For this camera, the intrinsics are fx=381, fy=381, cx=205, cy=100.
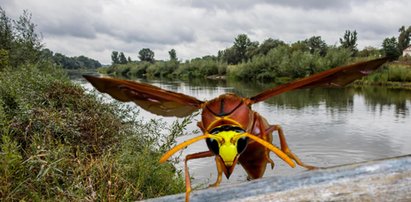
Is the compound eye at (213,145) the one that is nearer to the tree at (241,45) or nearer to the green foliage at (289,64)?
the green foliage at (289,64)

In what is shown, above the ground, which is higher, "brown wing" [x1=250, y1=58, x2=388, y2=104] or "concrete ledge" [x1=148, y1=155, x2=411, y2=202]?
"brown wing" [x1=250, y1=58, x2=388, y2=104]

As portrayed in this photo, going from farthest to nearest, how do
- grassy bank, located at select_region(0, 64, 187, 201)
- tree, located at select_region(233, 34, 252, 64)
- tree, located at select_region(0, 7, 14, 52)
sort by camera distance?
tree, located at select_region(233, 34, 252, 64) → tree, located at select_region(0, 7, 14, 52) → grassy bank, located at select_region(0, 64, 187, 201)

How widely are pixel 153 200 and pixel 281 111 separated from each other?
1679 cm

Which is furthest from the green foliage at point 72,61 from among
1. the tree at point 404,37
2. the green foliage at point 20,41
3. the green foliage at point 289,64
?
the tree at point 404,37

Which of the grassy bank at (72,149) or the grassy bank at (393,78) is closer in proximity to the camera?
the grassy bank at (72,149)

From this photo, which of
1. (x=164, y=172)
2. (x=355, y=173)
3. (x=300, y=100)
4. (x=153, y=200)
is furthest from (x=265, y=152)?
(x=300, y=100)

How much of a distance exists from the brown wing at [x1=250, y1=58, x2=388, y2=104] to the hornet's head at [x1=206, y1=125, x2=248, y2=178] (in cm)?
14

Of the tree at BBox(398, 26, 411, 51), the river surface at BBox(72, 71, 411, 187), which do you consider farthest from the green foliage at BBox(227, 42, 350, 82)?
the tree at BBox(398, 26, 411, 51)

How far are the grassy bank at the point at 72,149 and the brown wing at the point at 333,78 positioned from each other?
207cm

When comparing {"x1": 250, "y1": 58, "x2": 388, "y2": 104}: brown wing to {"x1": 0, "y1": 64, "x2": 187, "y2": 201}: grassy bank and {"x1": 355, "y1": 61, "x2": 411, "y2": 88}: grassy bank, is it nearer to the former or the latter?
{"x1": 0, "y1": 64, "x2": 187, "y2": 201}: grassy bank

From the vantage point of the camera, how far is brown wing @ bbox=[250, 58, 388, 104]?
3.24ft

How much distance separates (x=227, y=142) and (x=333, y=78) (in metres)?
0.35

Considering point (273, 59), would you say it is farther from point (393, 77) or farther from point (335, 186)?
point (335, 186)

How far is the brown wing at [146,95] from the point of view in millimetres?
1069
